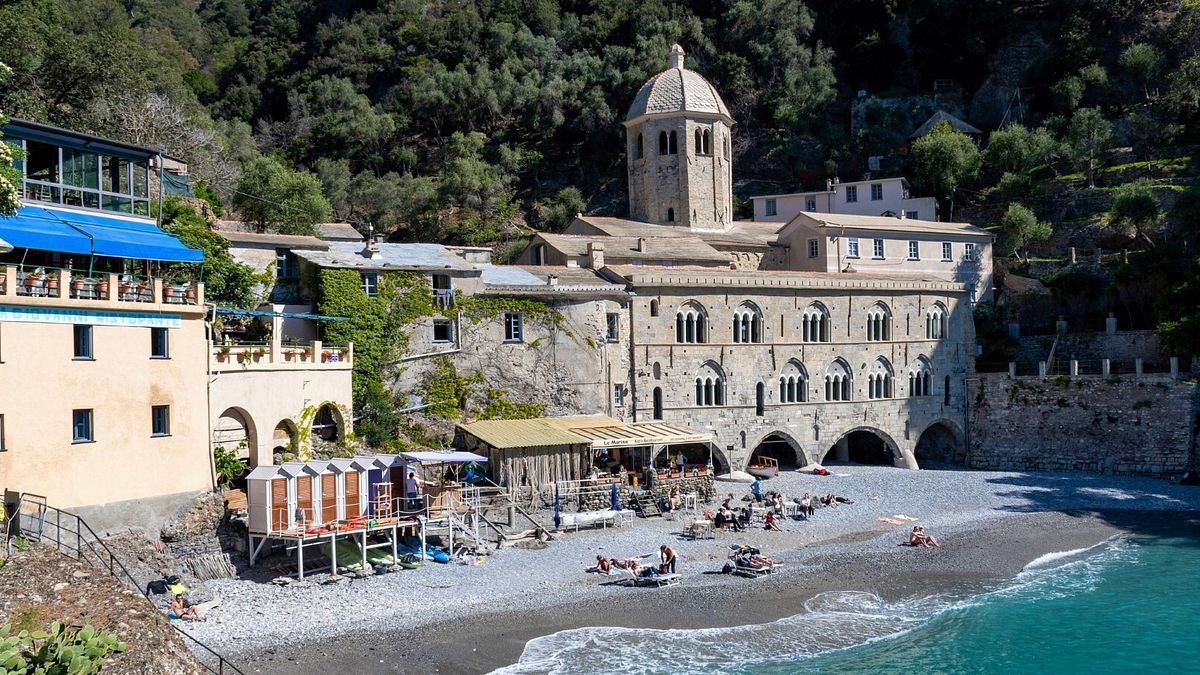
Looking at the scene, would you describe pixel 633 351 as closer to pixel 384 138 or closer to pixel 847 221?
pixel 847 221

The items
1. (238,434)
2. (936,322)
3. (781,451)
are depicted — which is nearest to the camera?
(238,434)

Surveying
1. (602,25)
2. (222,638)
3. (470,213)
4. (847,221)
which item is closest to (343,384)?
(222,638)

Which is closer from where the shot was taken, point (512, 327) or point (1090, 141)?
point (512, 327)

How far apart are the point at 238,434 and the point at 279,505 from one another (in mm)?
4772

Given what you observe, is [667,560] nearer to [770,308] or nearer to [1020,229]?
[770,308]

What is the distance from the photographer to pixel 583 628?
950 inches

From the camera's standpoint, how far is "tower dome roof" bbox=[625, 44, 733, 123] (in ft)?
181

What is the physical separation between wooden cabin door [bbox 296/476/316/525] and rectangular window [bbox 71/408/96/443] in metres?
5.20

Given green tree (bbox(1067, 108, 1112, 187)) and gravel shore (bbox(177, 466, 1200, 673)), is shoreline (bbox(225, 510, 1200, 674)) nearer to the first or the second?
gravel shore (bbox(177, 466, 1200, 673))

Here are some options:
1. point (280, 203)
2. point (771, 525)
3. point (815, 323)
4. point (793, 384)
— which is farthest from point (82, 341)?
point (815, 323)

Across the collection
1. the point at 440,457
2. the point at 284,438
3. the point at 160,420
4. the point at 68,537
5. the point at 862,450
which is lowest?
the point at 862,450

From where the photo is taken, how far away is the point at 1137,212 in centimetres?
5091

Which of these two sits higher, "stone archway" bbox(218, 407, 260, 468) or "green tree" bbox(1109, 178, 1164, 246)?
"green tree" bbox(1109, 178, 1164, 246)

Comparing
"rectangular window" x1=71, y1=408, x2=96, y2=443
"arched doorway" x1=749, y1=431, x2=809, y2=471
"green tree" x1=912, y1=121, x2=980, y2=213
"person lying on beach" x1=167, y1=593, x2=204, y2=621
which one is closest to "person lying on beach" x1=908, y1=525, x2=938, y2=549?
"arched doorway" x1=749, y1=431, x2=809, y2=471
